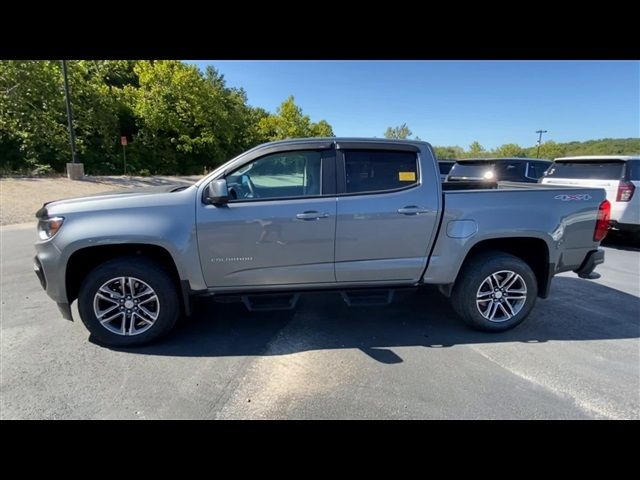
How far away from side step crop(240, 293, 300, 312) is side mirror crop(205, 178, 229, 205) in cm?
94

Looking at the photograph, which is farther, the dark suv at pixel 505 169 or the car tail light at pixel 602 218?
the dark suv at pixel 505 169

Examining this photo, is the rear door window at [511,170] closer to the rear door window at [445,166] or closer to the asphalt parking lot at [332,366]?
the asphalt parking lot at [332,366]

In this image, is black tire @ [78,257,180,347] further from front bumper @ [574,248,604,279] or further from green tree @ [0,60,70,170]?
green tree @ [0,60,70,170]

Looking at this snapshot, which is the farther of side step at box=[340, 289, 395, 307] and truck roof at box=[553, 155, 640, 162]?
Answer: truck roof at box=[553, 155, 640, 162]

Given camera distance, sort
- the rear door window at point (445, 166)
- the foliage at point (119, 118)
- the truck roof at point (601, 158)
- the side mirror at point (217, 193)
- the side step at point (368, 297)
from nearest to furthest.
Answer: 1. the side mirror at point (217, 193)
2. the side step at point (368, 297)
3. the truck roof at point (601, 158)
4. the rear door window at point (445, 166)
5. the foliage at point (119, 118)

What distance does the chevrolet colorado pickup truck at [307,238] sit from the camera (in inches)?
119

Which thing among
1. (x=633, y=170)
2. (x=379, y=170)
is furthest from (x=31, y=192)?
(x=633, y=170)

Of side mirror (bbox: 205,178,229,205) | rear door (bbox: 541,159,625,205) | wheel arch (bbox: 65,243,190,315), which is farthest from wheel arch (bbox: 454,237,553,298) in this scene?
rear door (bbox: 541,159,625,205)

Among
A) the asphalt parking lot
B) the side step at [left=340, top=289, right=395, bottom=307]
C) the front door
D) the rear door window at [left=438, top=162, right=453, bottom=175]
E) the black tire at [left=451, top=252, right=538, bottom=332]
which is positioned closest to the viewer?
the asphalt parking lot

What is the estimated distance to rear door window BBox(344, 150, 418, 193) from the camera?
3.25 meters

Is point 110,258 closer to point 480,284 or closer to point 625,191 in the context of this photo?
point 480,284

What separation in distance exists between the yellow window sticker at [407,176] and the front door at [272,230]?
698mm

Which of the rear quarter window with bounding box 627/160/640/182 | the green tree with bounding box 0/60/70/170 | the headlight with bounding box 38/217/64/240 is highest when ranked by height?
the green tree with bounding box 0/60/70/170

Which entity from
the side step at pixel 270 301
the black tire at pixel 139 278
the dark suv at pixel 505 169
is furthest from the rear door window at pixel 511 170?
the black tire at pixel 139 278
